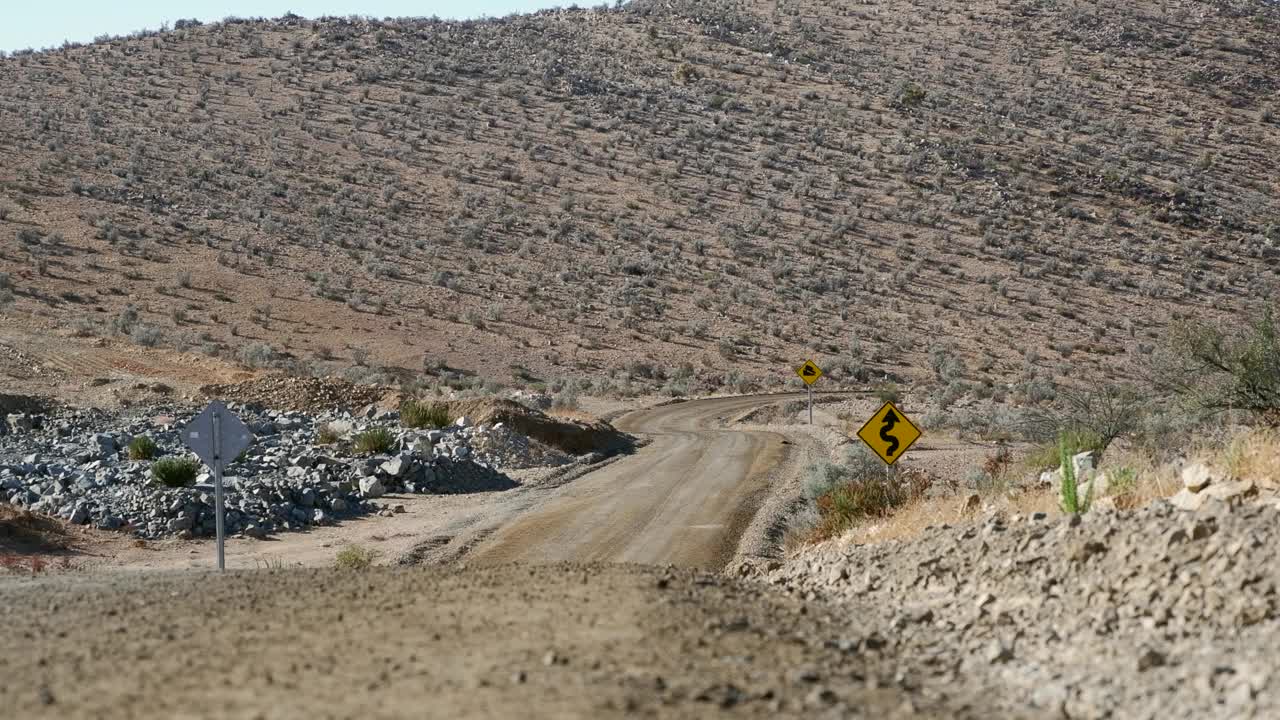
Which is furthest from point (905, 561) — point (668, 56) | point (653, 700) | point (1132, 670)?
point (668, 56)

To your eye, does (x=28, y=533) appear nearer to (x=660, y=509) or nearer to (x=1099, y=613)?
(x=660, y=509)

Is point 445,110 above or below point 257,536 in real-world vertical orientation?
above

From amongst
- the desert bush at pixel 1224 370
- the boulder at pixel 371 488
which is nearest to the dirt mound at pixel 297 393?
the boulder at pixel 371 488

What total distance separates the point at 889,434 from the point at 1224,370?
7.80 meters

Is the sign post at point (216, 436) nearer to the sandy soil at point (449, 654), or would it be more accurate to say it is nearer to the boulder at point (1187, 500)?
the sandy soil at point (449, 654)

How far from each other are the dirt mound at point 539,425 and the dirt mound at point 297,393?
450 centimetres

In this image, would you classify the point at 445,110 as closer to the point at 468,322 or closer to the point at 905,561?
the point at 468,322

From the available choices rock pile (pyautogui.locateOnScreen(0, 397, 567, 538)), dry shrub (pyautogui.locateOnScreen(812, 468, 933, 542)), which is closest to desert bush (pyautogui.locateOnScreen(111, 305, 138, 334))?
rock pile (pyautogui.locateOnScreen(0, 397, 567, 538))

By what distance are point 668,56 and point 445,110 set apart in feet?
76.3

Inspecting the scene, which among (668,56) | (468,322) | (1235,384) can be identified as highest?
(668,56)

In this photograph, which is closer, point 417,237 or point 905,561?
point 905,561

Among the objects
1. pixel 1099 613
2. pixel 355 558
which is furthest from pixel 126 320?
pixel 1099 613

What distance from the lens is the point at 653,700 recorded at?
25.6 ft

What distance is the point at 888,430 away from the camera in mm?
19750
